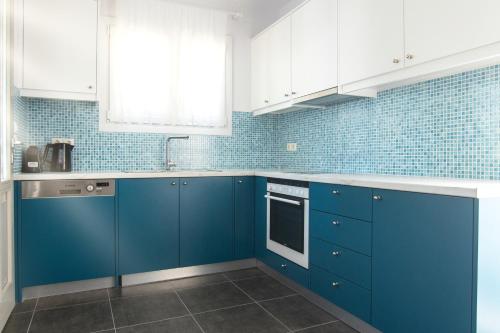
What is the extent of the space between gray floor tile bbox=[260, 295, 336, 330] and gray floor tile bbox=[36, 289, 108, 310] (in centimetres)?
119

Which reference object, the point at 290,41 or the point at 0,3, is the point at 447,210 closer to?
the point at 290,41

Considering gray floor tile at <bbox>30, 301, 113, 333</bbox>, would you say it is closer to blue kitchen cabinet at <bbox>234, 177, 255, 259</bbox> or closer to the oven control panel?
blue kitchen cabinet at <bbox>234, 177, 255, 259</bbox>

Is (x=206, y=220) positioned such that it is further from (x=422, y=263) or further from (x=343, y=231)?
(x=422, y=263)

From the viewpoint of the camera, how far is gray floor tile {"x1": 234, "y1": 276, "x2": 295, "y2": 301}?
265 centimetres

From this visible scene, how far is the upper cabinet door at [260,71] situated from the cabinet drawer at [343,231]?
4.94ft

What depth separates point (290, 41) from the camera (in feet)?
10.1

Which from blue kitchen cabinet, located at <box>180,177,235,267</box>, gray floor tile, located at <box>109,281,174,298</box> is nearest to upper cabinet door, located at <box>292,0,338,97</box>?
blue kitchen cabinet, located at <box>180,177,235,267</box>

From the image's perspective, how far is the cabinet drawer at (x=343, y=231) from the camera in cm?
197

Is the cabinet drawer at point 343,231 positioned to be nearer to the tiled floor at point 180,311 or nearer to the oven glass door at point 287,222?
the oven glass door at point 287,222

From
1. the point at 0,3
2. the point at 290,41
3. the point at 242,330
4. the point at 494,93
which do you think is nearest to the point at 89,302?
the point at 242,330

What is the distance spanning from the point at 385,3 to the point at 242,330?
2.08 m

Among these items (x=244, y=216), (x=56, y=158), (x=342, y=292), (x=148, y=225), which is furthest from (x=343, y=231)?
(x=56, y=158)

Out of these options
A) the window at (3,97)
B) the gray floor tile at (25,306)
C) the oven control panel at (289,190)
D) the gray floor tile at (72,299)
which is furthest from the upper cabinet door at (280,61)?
the gray floor tile at (25,306)

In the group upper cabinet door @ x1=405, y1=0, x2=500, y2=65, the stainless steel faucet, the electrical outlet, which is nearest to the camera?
upper cabinet door @ x1=405, y1=0, x2=500, y2=65
